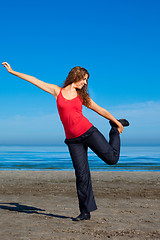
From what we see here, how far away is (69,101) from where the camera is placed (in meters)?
4.82

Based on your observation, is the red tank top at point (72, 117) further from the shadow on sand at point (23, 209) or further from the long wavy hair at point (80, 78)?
the shadow on sand at point (23, 209)

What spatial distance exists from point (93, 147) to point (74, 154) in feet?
1.08

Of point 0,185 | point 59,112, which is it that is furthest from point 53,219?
point 0,185

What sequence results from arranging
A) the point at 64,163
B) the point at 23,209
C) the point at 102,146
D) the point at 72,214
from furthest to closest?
1. the point at 64,163
2. the point at 23,209
3. the point at 72,214
4. the point at 102,146

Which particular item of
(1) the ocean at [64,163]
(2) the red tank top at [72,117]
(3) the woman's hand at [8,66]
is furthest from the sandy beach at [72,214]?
(1) the ocean at [64,163]

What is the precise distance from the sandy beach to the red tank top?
147cm

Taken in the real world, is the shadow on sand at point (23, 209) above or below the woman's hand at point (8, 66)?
below

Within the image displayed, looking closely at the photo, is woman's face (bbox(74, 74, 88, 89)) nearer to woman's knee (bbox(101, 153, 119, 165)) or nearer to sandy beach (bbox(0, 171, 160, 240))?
woman's knee (bbox(101, 153, 119, 165))

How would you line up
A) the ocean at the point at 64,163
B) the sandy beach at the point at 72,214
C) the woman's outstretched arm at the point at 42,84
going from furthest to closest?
the ocean at the point at 64,163, the woman's outstretched arm at the point at 42,84, the sandy beach at the point at 72,214

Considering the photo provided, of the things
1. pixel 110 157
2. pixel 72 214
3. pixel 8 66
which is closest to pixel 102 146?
pixel 110 157

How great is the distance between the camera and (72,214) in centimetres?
583

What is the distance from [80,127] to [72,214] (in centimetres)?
197

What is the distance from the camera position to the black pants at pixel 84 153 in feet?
16.1

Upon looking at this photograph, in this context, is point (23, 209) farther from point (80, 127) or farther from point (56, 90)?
point (56, 90)
